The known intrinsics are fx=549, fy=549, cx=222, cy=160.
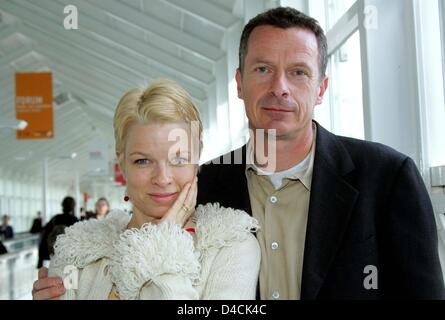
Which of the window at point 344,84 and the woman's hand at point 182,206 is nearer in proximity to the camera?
the woman's hand at point 182,206

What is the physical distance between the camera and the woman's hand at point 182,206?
107 cm

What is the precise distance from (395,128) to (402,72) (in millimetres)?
201

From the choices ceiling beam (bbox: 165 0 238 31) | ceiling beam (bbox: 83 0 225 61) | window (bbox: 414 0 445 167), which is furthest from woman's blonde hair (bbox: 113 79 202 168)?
ceiling beam (bbox: 165 0 238 31)

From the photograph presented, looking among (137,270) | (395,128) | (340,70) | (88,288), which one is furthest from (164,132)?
(340,70)

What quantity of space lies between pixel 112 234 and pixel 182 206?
0.64 ft

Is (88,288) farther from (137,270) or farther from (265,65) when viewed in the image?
(265,65)

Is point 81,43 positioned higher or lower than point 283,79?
higher

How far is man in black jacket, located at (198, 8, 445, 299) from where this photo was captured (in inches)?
45.8

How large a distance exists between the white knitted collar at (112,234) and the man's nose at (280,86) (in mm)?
276

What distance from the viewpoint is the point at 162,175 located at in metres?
1.05

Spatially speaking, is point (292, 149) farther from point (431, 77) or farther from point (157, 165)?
point (431, 77)

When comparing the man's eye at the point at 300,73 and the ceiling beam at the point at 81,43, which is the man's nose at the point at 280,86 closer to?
the man's eye at the point at 300,73

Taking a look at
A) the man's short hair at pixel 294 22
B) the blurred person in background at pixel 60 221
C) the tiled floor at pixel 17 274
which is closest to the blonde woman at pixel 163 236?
the man's short hair at pixel 294 22

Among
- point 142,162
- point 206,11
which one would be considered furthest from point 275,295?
point 206,11
